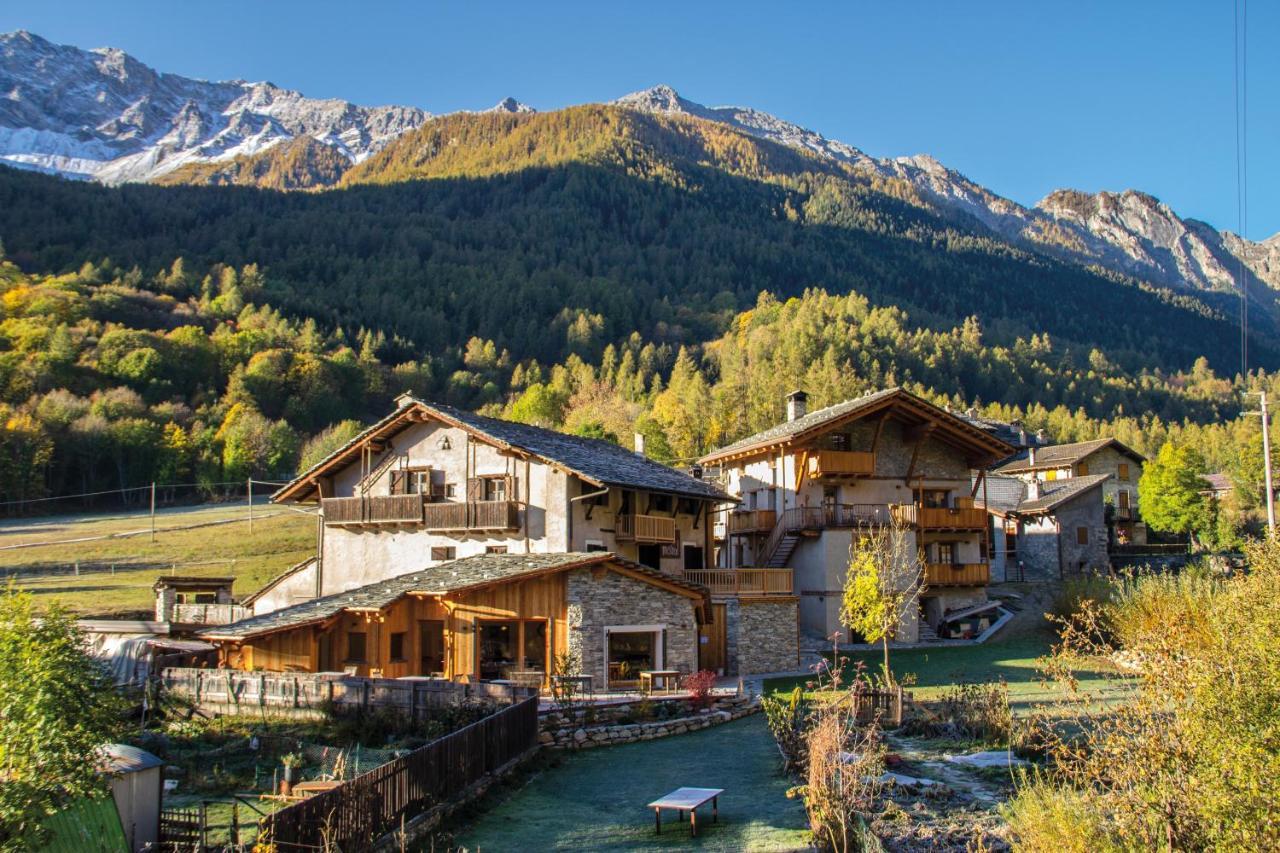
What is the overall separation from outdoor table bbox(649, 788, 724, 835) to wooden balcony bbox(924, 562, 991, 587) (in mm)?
27720

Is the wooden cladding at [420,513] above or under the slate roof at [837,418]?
under

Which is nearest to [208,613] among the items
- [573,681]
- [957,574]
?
[573,681]

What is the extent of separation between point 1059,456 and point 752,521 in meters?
33.9

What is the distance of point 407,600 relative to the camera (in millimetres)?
29703

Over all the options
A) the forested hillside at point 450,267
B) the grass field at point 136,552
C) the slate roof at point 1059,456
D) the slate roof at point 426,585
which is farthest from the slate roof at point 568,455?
the forested hillside at point 450,267

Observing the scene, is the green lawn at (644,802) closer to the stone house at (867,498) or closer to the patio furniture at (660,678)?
the patio furniture at (660,678)

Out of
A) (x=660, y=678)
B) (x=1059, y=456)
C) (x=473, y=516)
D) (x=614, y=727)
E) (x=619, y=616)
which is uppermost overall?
(x=1059, y=456)

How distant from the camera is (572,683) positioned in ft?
82.6

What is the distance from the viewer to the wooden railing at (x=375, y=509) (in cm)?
3538

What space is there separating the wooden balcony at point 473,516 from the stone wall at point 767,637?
810 centimetres

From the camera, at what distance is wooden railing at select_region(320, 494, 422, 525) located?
3538 cm

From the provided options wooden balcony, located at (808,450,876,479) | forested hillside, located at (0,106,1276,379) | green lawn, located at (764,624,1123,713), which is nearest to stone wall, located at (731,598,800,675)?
Answer: green lawn, located at (764,624,1123,713)

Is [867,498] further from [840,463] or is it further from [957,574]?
[957,574]

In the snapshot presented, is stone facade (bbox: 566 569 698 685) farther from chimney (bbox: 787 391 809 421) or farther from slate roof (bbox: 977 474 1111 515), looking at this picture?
slate roof (bbox: 977 474 1111 515)
